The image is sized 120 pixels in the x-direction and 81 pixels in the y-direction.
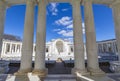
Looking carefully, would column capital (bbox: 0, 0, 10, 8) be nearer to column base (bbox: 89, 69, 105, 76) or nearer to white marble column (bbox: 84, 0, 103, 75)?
white marble column (bbox: 84, 0, 103, 75)

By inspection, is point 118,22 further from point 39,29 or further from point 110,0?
point 39,29

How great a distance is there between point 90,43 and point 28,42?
22.3 metres

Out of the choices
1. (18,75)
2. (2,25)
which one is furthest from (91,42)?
(2,25)

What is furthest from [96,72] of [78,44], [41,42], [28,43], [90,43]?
[28,43]

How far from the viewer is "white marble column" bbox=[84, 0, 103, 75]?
1469 inches

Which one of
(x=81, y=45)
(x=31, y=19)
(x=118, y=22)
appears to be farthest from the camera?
(x=118, y=22)

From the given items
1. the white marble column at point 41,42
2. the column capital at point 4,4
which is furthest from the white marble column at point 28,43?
the column capital at point 4,4

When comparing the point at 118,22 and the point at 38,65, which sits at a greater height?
the point at 118,22

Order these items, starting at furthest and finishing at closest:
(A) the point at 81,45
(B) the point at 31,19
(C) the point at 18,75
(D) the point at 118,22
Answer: (D) the point at 118,22, (B) the point at 31,19, (A) the point at 81,45, (C) the point at 18,75

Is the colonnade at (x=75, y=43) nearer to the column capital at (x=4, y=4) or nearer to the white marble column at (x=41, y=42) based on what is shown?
the white marble column at (x=41, y=42)

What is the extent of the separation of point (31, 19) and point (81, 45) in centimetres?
2117

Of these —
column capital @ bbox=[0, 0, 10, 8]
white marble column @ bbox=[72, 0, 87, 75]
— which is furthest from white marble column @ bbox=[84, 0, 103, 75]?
column capital @ bbox=[0, 0, 10, 8]

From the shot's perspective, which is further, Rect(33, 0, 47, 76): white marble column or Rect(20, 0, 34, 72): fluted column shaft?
Rect(20, 0, 34, 72): fluted column shaft

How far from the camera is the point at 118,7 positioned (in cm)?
4594
